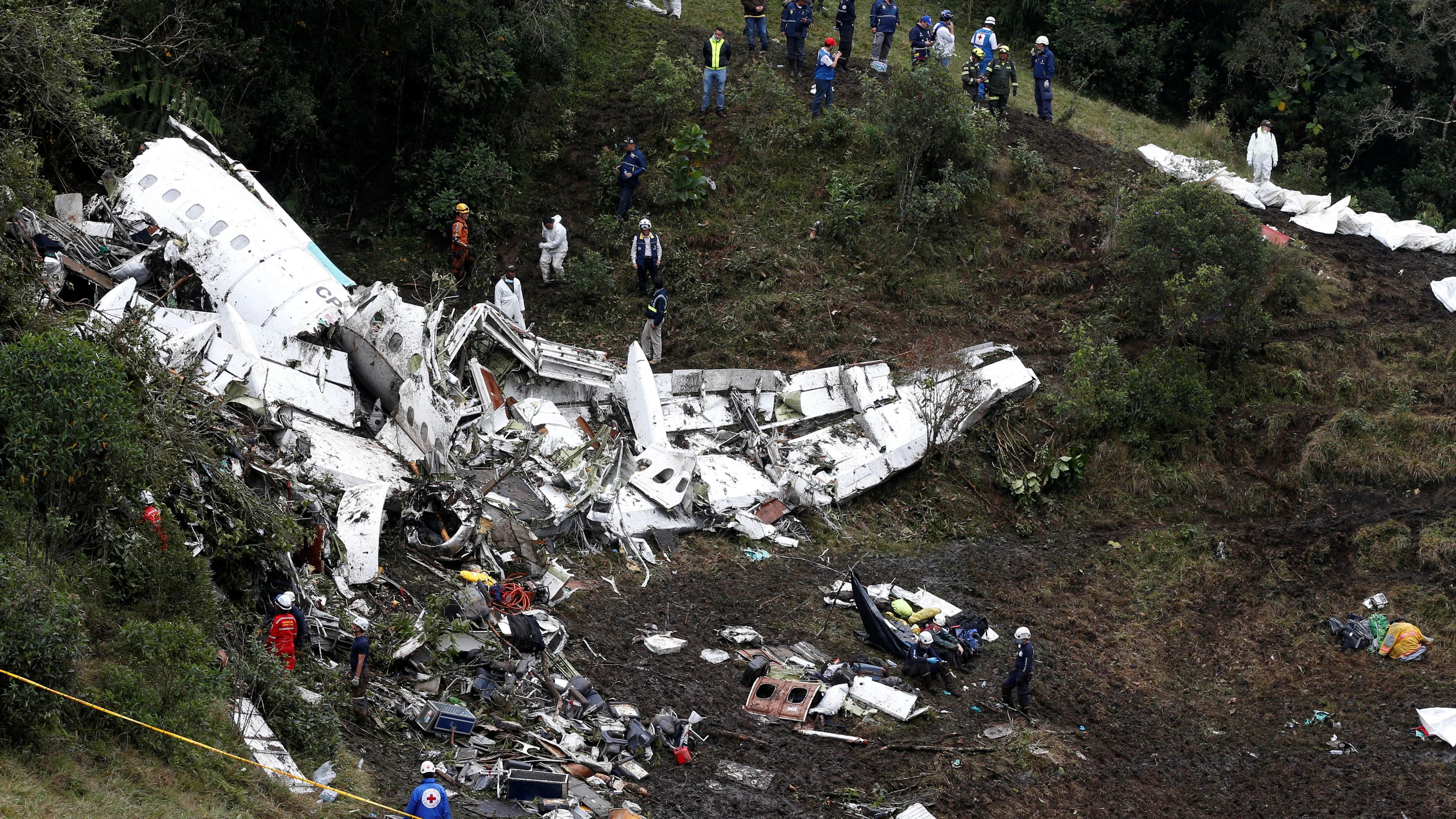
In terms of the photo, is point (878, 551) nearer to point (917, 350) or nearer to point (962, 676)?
point (962, 676)

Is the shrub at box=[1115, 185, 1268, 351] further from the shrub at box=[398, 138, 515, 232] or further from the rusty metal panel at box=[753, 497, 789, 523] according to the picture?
the shrub at box=[398, 138, 515, 232]

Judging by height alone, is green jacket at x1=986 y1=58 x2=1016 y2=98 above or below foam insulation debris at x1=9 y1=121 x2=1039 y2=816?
above

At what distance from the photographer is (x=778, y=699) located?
10.8 m

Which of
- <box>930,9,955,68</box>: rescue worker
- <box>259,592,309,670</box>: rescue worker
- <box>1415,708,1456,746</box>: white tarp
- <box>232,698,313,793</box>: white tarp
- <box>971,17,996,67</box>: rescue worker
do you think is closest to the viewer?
<box>232,698,313,793</box>: white tarp

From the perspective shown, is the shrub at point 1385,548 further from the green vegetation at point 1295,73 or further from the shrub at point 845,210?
the green vegetation at point 1295,73

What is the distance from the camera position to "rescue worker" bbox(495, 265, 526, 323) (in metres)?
16.2

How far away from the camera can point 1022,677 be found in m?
11.1

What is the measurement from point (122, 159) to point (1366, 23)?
22.9m

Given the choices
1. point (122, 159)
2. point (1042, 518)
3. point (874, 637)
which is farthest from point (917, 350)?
point (122, 159)

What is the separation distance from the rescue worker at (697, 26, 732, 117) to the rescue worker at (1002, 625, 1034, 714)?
474 inches

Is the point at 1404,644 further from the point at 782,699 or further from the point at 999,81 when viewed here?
the point at 999,81

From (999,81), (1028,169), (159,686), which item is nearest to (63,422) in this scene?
(159,686)

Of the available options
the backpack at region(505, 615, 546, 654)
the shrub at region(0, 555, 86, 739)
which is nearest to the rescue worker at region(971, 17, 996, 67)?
the backpack at region(505, 615, 546, 654)

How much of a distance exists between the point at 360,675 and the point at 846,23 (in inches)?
610
